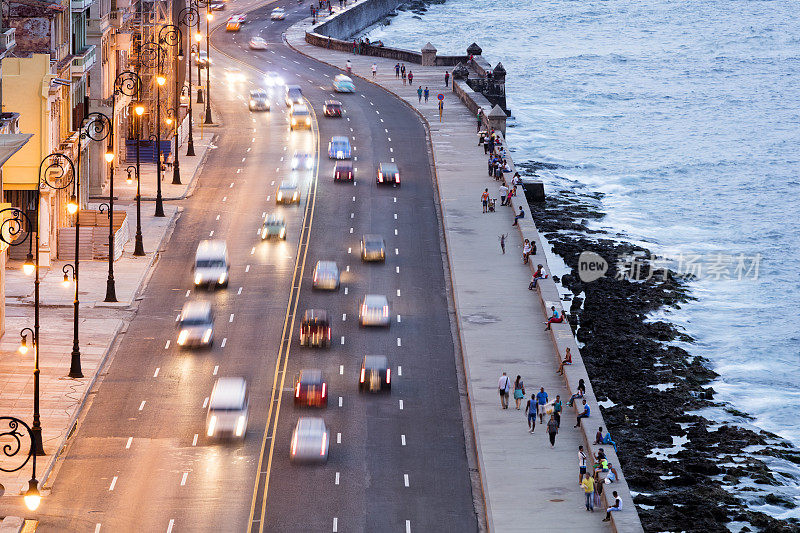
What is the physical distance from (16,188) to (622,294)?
3878 cm

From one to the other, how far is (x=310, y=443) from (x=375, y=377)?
845cm

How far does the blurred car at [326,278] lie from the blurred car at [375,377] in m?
13.8

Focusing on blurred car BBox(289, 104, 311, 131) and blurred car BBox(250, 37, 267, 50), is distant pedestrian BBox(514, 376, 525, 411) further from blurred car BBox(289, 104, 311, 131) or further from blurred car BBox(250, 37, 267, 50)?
blurred car BBox(250, 37, 267, 50)

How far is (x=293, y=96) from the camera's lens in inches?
5281

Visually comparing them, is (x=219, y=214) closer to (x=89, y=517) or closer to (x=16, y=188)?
(x=16, y=188)

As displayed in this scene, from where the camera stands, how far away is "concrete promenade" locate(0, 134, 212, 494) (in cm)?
6272

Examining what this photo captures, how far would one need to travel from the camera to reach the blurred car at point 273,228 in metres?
90.9

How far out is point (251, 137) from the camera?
120188 mm

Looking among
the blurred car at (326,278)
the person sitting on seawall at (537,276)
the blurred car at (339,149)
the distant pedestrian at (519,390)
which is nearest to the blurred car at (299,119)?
the blurred car at (339,149)

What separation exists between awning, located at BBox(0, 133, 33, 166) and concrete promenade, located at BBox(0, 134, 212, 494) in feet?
35.6

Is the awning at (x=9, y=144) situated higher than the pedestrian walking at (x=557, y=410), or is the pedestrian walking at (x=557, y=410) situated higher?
the awning at (x=9, y=144)

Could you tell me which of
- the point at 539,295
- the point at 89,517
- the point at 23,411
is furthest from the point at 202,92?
the point at 89,517

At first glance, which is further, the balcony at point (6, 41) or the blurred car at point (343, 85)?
the blurred car at point (343, 85)

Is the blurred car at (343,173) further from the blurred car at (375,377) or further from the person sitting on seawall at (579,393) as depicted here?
the person sitting on seawall at (579,393)
